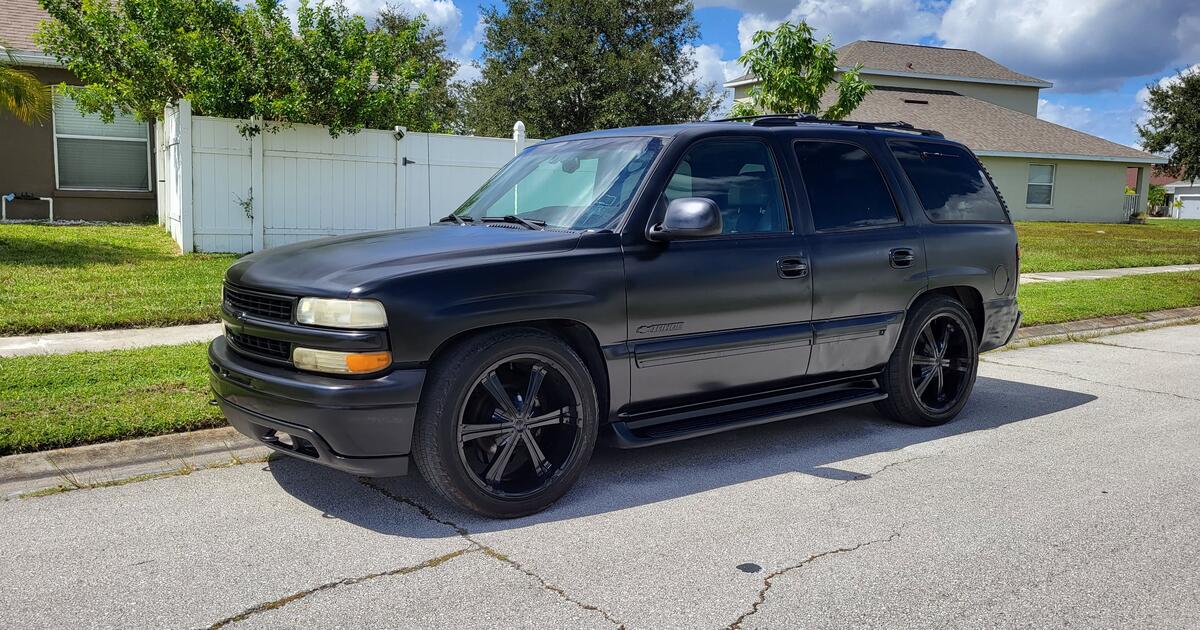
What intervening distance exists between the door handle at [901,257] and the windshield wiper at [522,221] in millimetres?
2290

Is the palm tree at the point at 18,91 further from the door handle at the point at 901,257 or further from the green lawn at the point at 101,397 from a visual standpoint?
the door handle at the point at 901,257

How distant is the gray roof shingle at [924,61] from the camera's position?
37656 millimetres

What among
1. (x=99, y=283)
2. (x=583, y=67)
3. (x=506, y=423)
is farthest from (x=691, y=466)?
(x=583, y=67)

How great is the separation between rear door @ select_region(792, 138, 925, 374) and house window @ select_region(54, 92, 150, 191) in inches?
612

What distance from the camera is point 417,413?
168 inches

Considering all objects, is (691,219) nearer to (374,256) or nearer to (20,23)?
(374,256)

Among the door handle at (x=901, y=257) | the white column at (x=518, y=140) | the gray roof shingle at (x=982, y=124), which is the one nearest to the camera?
the door handle at (x=901, y=257)

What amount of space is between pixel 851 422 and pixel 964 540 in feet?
7.40

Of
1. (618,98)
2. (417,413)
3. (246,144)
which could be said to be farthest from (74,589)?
(618,98)

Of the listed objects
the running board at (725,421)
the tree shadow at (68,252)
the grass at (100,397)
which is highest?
the tree shadow at (68,252)

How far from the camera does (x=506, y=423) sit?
4504mm

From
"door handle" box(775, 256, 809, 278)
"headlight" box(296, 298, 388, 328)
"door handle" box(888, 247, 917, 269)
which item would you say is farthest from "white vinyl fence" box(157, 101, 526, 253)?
"headlight" box(296, 298, 388, 328)

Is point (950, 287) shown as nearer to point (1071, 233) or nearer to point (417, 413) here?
point (417, 413)

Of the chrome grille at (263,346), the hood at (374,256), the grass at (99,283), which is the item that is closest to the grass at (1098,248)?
the grass at (99,283)
